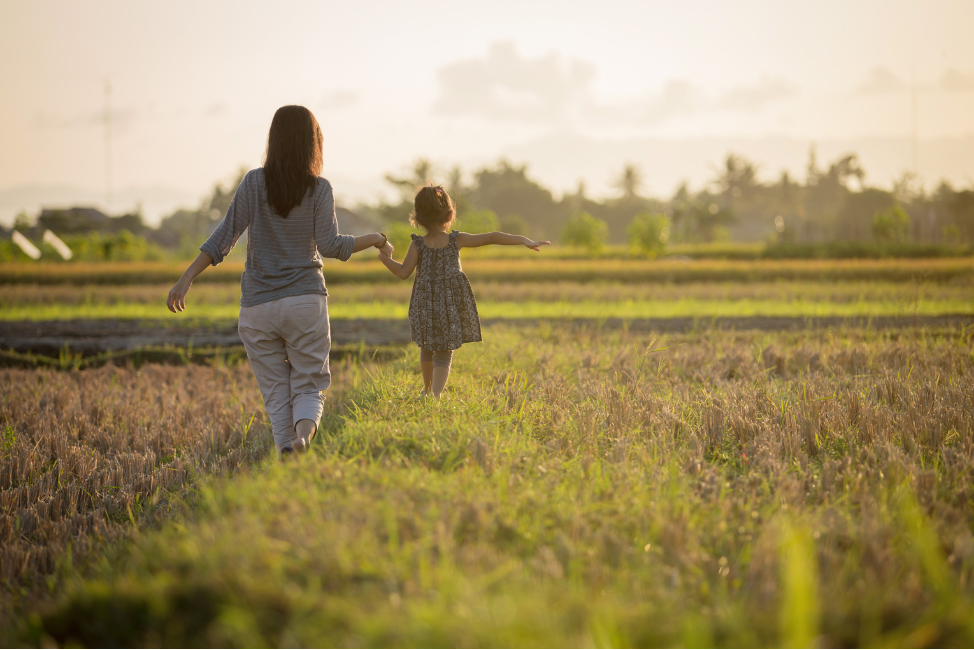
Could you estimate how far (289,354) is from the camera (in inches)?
132

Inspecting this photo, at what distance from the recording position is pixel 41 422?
14.5ft

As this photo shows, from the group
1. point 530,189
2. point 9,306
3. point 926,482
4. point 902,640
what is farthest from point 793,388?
point 530,189

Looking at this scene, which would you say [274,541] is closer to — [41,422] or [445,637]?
[445,637]

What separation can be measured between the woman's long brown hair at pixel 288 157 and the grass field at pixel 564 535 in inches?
49.8

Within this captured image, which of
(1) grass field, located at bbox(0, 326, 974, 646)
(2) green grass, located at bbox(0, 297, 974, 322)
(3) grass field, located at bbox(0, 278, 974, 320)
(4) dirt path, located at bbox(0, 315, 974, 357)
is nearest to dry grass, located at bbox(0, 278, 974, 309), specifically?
(3) grass field, located at bbox(0, 278, 974, 320)

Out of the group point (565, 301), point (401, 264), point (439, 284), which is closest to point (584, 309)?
→ point (565, 301)

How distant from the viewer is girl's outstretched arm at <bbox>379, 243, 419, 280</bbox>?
3.81m

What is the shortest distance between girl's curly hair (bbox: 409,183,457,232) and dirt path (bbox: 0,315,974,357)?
15.2 ft

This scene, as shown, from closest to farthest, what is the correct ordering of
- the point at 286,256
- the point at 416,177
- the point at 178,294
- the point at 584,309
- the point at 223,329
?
the point at 178,294 → the point at 286,256 → the point at 223,329 → the point at 584,309 → the point at 416,177

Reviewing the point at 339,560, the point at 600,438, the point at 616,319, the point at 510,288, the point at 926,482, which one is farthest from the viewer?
the point at 510,288

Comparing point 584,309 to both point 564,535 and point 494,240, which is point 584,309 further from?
point 564,535

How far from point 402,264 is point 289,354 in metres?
1.03

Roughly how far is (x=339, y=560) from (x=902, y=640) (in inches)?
60.1

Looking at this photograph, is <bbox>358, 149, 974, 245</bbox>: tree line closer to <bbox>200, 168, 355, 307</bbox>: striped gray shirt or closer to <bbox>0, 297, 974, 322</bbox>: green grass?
<bbox>0, 297, 974, 322</bbox>: green grass
